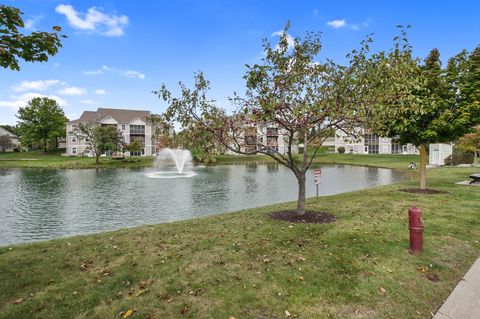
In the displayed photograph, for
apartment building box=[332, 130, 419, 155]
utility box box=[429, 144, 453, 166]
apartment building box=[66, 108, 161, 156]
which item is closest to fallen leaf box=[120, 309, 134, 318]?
utility box box=[429, 144, 453, 166]

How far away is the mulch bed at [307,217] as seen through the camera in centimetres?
1055

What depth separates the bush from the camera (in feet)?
145

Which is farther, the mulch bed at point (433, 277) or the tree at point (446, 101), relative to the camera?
the tree at point (446, 101)

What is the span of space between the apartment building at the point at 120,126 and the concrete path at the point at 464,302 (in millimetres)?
79678

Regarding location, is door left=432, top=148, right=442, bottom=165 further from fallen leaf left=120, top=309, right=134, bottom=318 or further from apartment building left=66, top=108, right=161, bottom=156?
apartment building left=66, top=108, right=161, bottom=156

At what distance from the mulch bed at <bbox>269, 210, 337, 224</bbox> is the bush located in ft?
141

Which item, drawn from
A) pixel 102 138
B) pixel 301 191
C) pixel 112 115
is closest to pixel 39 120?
pixel 112 115

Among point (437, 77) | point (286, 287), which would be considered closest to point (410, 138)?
point (437, 77)

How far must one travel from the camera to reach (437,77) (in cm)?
1573

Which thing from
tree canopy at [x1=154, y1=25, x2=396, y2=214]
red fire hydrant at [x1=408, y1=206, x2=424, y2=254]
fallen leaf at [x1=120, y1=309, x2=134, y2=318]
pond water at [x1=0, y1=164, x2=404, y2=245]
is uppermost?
tree canopy at [x1=154, y1=25, x2=396, y2=214]

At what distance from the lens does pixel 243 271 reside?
21.2 ft

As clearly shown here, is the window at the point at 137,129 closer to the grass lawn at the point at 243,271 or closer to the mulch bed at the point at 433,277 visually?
the grass lawn at the point at 243,271

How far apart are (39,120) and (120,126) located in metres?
22.1

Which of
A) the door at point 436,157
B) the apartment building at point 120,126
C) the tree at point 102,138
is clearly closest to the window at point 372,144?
the door at point 436,157
